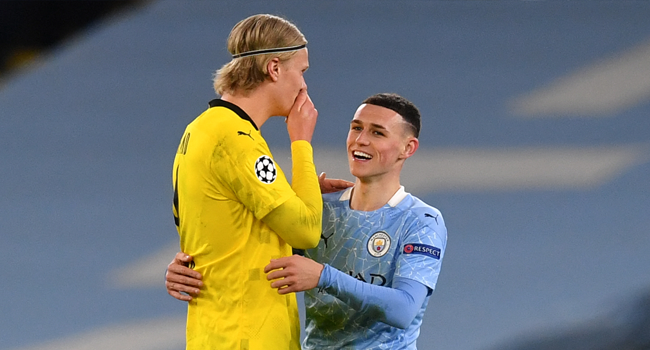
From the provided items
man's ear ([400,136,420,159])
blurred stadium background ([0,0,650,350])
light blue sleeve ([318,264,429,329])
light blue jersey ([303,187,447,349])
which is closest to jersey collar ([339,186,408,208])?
light blue jersey ([303,187,447,349])

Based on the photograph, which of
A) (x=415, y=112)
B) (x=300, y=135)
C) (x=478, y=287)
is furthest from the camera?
(x=478, y=287)

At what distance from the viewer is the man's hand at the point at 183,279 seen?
197cm

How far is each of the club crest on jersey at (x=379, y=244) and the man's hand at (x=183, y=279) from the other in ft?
1.88

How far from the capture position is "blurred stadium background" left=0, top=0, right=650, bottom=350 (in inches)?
191

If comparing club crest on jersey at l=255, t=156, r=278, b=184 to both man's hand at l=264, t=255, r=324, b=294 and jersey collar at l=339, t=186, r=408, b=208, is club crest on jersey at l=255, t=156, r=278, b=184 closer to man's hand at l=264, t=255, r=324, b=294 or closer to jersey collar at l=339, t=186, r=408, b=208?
man's hand at l=264, t=255, r=324, b=294

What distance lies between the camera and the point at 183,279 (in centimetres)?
199

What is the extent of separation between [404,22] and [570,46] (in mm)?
1125

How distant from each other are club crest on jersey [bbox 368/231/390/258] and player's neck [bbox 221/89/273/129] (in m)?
0.58

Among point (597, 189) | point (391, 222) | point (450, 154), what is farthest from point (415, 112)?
point (597, 189)

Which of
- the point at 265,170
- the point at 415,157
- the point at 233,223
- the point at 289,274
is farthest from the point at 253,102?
the point at 415,157

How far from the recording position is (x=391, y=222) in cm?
233

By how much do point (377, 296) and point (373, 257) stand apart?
27 centimetres

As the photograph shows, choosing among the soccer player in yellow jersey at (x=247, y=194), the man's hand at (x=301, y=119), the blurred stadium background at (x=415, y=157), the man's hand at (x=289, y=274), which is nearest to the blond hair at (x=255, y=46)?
the soccer player in yellow jersey at (x=247, y=194)

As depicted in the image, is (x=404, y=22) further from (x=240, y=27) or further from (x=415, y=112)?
(x=240, y=27)
